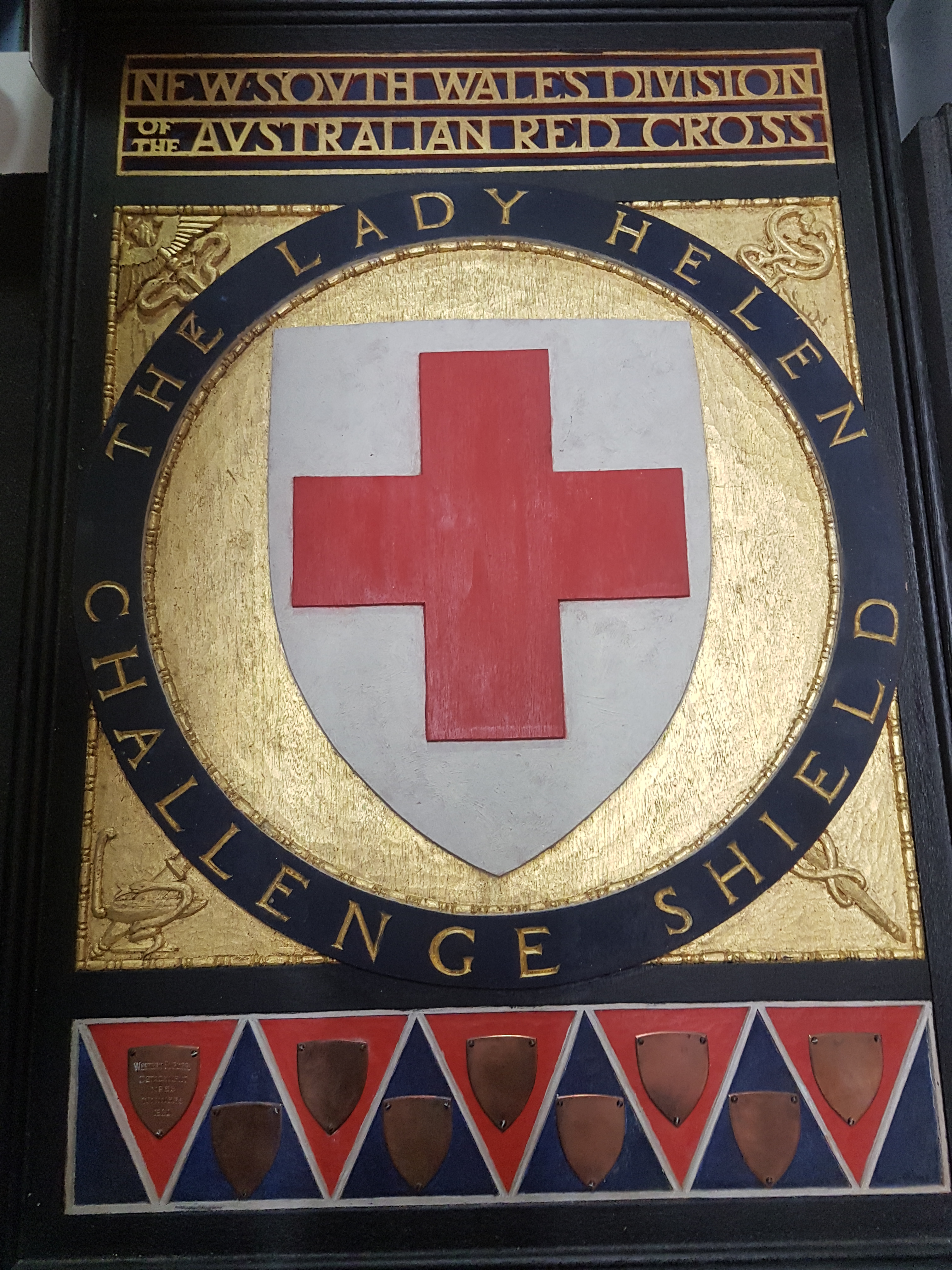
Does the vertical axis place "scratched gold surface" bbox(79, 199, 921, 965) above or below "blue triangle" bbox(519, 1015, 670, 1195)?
above

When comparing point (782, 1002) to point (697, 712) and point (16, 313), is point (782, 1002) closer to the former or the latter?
point (697, 712)

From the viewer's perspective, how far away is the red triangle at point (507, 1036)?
5.70 feet

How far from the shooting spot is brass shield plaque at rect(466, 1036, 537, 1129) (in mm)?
1749

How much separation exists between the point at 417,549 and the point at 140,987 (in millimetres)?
867

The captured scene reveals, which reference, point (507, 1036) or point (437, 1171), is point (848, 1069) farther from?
point (437, 1171)

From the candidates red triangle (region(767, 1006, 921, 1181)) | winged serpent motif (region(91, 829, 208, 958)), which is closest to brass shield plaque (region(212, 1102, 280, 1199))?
winged serpent motif (region(91, 829, 208, 958))

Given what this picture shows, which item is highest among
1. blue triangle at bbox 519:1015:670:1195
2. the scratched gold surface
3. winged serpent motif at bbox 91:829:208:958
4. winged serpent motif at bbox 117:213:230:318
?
winged serpent motif at bbox 117:213:230:318

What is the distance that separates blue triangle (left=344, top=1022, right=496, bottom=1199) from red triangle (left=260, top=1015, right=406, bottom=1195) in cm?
2

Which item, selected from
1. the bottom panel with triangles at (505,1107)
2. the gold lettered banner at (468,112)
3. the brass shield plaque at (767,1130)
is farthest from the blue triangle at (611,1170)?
the gold lettered banner at (468,112)

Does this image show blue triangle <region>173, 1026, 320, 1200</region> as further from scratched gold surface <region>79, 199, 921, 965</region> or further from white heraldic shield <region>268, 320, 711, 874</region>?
white heraldic shield <region>268, 320, 711, 874</region>

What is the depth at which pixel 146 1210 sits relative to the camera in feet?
5.64

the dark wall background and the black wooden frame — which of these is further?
the dark wall background

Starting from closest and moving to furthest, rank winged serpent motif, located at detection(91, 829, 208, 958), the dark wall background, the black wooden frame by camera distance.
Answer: the black wooden frame
winged serpent motif, located at detection(91, 829, 208, 958)
the dark wall background

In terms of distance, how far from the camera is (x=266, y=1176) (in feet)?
5.67
